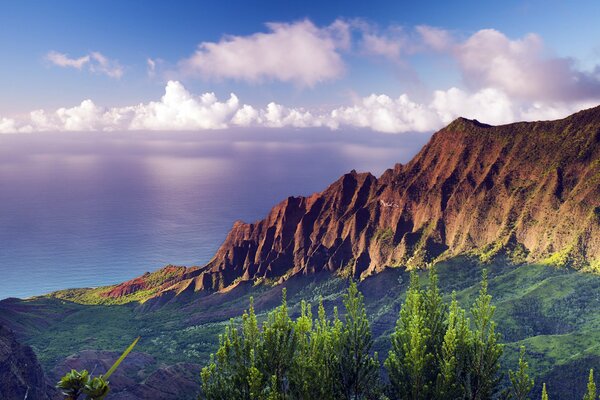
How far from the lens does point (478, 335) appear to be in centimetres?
3481

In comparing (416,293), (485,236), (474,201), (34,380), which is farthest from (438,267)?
(416,293)

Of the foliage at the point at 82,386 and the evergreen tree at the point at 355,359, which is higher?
the foliage at the point at 82,386

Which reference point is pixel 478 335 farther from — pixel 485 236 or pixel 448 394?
pixel 485 236

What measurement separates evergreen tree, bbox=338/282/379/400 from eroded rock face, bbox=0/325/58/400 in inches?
3236

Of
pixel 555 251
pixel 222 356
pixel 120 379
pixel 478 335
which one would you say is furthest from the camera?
pixel 555 251

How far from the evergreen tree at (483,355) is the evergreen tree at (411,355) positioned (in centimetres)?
329

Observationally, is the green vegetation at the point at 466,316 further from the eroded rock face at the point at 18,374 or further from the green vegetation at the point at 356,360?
the green vegetation at the point at 356,360

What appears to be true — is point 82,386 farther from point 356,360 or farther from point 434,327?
point 434,327

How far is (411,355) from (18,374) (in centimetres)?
9776

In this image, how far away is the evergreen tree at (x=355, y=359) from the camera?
37062mm

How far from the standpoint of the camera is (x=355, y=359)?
1471 inches

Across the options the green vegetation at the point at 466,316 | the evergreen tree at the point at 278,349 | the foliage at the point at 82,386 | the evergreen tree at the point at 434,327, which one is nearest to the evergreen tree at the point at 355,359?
the evergreen tree at the point at 434,327

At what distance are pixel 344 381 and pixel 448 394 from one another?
305 inches

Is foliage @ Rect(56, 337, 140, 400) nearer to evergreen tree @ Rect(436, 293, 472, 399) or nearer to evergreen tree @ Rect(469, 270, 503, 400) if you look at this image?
evergreen tree @ Rect(436, 293, 472, 399)
